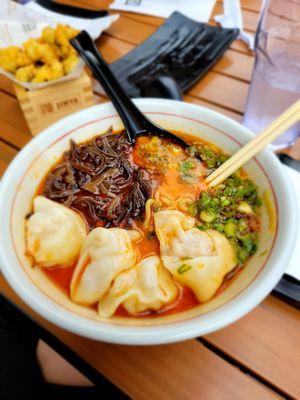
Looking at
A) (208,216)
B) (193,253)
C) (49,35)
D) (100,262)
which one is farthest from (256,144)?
(49,35)

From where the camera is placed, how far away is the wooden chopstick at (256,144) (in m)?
1.10

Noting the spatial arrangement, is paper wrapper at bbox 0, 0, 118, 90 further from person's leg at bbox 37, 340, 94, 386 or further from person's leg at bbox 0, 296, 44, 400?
person's leg at bbox 37, 340, 94, 386

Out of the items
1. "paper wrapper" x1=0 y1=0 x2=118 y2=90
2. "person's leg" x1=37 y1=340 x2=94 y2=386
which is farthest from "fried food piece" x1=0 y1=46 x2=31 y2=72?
"person's leg" x1=37 y1=340 x2=94 y2=386

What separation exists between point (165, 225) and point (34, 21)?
1601 mm

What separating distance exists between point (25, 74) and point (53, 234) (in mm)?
919

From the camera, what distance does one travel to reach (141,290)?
104 centimetres

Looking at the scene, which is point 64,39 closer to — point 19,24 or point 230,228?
point 19,24

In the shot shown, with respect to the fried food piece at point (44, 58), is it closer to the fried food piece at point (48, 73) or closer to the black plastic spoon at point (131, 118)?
the fried food piece at point (48, 73)

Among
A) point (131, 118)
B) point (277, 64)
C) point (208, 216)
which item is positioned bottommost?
point (208, 216)

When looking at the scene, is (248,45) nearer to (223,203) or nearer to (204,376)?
(223,203)

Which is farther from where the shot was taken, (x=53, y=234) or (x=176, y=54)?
(x=176, y=54)

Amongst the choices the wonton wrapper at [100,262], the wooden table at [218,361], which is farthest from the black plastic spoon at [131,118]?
the wooden table at [218,361]

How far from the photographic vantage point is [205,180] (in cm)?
130

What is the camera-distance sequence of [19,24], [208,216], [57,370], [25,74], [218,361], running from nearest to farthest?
[218,361] → [208,216] → [57,370] → [25,74] → [19,24]
